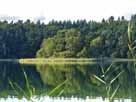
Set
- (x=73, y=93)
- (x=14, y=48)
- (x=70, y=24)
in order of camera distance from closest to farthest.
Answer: (x=73, y=93), (x=14, y=48), (x=70, y=24)

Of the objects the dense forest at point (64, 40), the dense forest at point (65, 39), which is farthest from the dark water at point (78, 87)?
the dense forest at point (65, 39)

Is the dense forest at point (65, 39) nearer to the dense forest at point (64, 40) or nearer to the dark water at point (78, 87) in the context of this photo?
the dense forest at point (64, 40)

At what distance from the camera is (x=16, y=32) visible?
101 metres

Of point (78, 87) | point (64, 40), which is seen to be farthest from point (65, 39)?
point (78, 87)

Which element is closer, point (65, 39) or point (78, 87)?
point (78, 87)

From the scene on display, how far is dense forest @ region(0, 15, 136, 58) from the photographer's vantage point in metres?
81.8

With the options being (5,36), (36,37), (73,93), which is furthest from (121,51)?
(73,93)

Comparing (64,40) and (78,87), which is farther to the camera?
(64,40)

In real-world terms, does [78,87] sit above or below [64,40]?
above

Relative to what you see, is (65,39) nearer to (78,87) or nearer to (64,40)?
(64,40)

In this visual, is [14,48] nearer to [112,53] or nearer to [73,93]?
[112,53]

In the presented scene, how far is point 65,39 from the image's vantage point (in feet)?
278

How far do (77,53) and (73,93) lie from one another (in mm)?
53930

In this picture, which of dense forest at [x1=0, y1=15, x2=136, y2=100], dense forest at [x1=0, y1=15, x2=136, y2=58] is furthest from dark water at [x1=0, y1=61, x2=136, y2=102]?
dense forest at [x1=0, y1=15, x2=136, y2=58]
